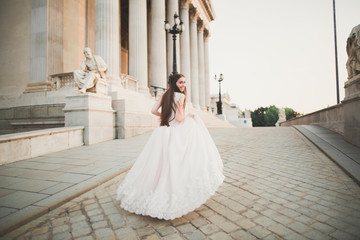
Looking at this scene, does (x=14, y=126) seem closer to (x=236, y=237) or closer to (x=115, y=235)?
(x=115, y=235)

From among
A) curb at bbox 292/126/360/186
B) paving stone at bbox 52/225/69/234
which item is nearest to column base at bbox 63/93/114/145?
paving stone at bbox 52/225/69/234

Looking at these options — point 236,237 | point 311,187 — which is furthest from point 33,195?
point 311,187

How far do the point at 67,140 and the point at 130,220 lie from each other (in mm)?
5384

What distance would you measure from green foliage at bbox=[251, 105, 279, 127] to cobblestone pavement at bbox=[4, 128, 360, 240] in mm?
60040

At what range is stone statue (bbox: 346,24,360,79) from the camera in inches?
209

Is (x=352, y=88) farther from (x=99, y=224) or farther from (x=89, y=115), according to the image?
(x=89, y=115)

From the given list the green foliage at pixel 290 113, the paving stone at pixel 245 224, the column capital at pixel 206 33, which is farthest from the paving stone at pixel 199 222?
the green foliage at pixel 290 113

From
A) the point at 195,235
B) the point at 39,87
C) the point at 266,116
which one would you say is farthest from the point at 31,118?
the point at 266,116

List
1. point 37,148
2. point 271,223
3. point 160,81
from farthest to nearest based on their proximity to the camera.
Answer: point 160,81, point 37,148, point 271,223

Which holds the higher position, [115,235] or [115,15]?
[115,15]

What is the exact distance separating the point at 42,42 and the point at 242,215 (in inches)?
602

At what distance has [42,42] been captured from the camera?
12.6 metres

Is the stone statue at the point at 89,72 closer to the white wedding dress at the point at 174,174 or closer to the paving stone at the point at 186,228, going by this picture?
the white wedding dress at the point at 174,174

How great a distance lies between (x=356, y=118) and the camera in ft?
18.0
